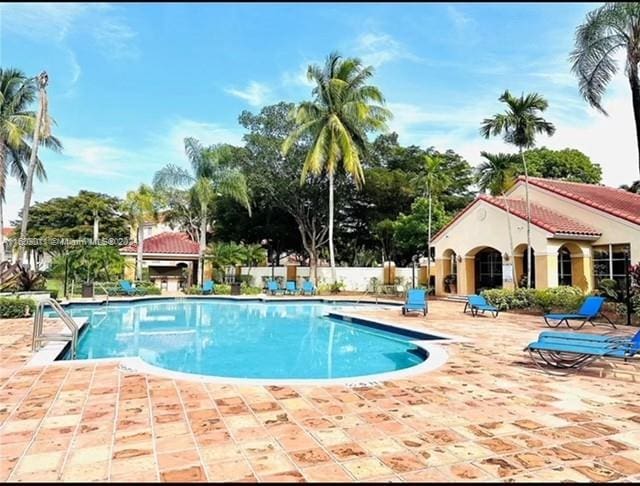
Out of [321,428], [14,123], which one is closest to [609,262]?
[321,428]

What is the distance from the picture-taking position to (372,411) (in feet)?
16.5

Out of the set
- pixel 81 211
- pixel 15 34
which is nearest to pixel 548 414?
pixel 15 34

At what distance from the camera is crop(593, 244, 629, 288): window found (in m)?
18.8

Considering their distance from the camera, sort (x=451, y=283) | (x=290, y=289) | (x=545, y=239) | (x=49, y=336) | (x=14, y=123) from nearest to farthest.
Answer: (x=49, y=336) < (x=545, y=239) < (x=14, y=123) < (x=451, y=283) < (x=290, y=289)

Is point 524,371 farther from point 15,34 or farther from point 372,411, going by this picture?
point 15,34

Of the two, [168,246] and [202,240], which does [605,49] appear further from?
[168,246]

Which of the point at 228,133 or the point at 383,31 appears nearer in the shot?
the point at 383,31

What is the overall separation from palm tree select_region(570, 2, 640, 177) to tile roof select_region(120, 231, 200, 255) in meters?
26.7

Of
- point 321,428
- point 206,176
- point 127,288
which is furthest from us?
point 206,176

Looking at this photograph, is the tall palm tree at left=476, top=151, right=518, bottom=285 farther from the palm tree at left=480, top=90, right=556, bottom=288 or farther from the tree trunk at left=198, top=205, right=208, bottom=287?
the tree trunk at left=198, top=205, right=208, bottom=287

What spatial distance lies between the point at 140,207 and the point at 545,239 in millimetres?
24012

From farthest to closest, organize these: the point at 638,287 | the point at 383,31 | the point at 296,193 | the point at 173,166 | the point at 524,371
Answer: the point at 296,193
the point at 173,166
the point at 638,287
the point at 524,371
the point at 383,31

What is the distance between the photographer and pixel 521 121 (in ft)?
59.4

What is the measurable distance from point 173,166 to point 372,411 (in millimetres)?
27593
